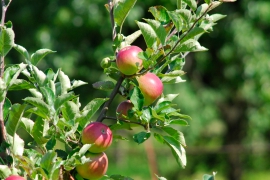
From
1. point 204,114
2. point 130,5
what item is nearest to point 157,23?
point 130,5

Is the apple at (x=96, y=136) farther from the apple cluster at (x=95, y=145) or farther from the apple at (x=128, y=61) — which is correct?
the apple at (x=128, y=61)

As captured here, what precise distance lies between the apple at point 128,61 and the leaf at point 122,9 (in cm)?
8

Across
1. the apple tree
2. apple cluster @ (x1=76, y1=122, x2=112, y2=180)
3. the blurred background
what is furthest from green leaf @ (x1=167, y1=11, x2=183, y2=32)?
the blurred background

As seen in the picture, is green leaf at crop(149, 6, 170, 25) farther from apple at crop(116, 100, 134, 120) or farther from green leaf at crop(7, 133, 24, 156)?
green leaf at crop(7, 133, 24, 156)

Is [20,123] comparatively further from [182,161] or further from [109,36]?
[109,36]

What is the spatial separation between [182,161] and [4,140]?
361mm

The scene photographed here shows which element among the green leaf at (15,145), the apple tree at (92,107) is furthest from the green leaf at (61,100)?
the green leaf at (15,145)

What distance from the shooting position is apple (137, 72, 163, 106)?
117 cm

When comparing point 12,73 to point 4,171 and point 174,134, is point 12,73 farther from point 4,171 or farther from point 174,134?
point 174,134

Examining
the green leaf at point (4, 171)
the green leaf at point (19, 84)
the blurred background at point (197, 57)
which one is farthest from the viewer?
the blurred background at point (197, 57)

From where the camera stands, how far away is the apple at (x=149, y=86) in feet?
A: 3.84

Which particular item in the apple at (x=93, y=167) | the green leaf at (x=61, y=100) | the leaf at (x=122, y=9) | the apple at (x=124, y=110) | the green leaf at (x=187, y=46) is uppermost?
the leaf at (x=122, y=9)

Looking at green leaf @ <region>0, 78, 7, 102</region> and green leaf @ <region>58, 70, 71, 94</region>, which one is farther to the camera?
green leaf @ <region>58, 70, 71, 94</region>

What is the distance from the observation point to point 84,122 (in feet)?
3.89
